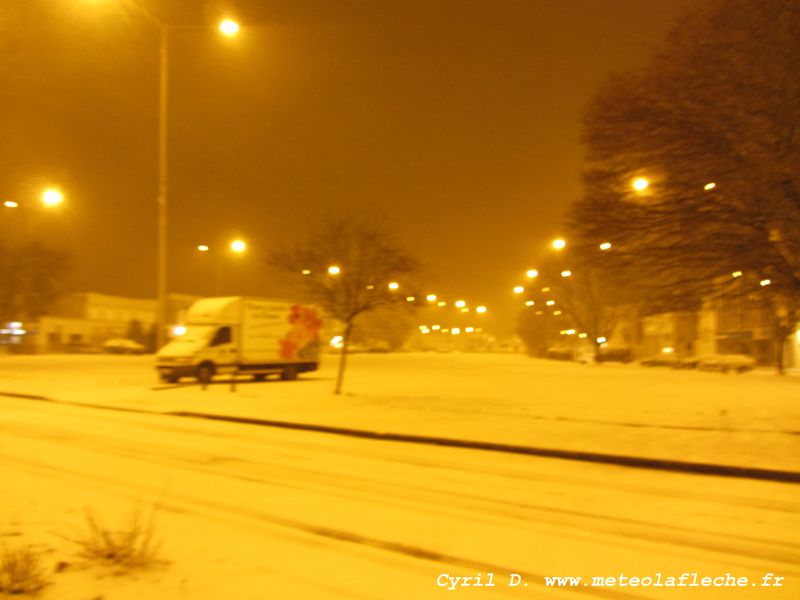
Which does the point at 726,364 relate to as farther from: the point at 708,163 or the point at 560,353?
→ the point at 708,163

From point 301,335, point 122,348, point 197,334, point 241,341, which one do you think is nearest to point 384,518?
point 241,341

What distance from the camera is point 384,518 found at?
8.24 m

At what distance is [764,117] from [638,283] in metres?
4.09

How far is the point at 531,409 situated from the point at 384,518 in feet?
39.0

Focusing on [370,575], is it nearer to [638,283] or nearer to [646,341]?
[638,283]

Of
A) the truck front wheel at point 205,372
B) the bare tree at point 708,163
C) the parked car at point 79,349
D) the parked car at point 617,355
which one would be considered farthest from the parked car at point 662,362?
the parked car at point 79,349

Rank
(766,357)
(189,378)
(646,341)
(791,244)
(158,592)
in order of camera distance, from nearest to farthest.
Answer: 1. (158,592)
2. (791,244)
3. (189,378)
4. (766,357)
5. (646,341)

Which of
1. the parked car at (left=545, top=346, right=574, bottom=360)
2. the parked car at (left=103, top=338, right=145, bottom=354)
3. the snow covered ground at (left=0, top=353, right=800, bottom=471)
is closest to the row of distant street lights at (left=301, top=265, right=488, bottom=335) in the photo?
the snow covered ground at (left=0, top=353, right=800, bottom=471)

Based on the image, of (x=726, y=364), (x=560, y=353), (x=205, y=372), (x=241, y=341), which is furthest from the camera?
(x=560, y=353)

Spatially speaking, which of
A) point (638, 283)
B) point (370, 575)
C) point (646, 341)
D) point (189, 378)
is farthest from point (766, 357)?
point (370, 575)

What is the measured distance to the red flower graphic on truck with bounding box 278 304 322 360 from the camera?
1276 inches

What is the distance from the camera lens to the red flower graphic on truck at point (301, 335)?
32.4 meters

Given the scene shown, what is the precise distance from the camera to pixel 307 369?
3344 centimetres

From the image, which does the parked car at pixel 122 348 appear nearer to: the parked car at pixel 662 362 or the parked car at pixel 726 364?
the parked car at pixel 662 362
